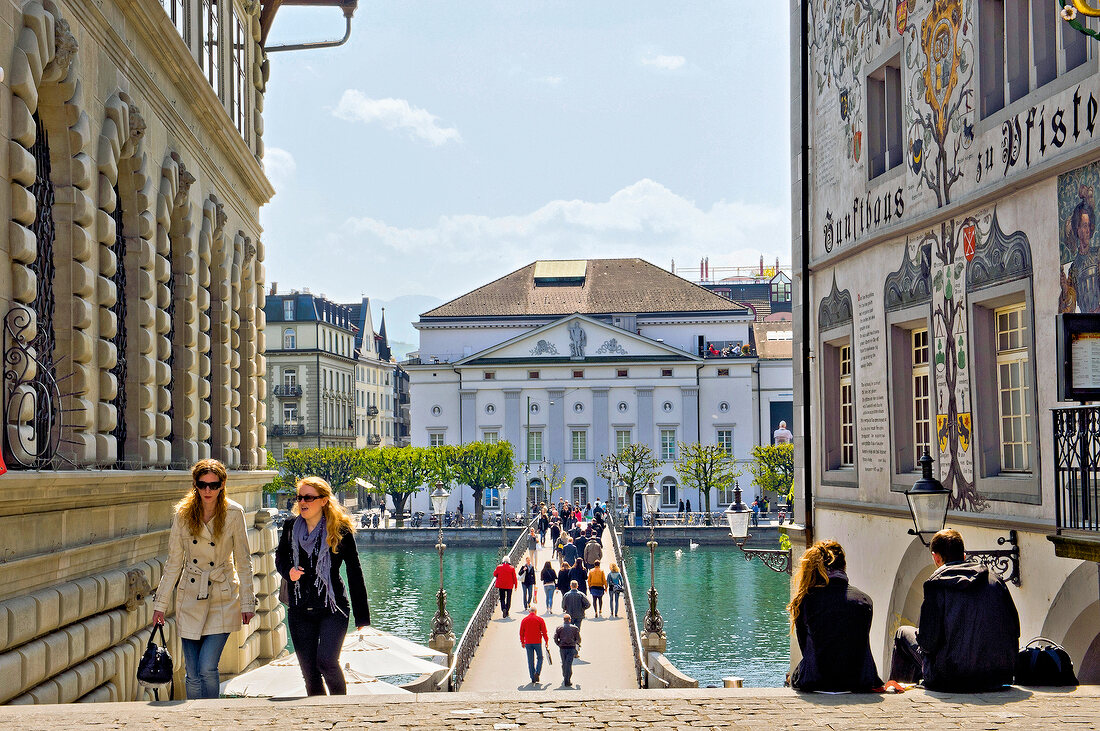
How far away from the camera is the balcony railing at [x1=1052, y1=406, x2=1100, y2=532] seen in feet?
31.4

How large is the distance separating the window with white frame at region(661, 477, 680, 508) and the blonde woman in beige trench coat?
8048 centimetres

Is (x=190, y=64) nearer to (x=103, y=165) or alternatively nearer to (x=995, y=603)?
(x=103, y=165)

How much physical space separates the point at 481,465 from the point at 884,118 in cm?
6968

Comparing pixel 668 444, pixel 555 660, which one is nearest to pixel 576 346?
pixel 668 444

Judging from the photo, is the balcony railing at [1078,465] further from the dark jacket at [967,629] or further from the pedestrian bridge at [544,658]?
the pedestrian bridge at [544,658]

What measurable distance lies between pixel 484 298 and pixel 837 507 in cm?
8500

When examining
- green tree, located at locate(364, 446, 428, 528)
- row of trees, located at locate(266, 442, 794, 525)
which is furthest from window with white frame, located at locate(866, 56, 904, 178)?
green tree, located at locate(364, 446, 428, 528)

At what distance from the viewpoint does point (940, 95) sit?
1422cm

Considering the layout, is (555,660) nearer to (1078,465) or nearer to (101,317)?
(101,317)

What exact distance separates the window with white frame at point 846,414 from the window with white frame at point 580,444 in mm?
74247

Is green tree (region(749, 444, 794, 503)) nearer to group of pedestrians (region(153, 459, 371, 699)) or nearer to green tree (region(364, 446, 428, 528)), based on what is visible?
green tree (region(364, 446, 428, 528))

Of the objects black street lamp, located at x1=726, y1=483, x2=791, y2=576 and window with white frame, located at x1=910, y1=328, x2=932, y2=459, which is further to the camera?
black street lamp, located at x1=726, y1=483, x2=791, y2=576

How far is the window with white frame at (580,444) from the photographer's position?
3642 inches

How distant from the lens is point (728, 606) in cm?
4238
